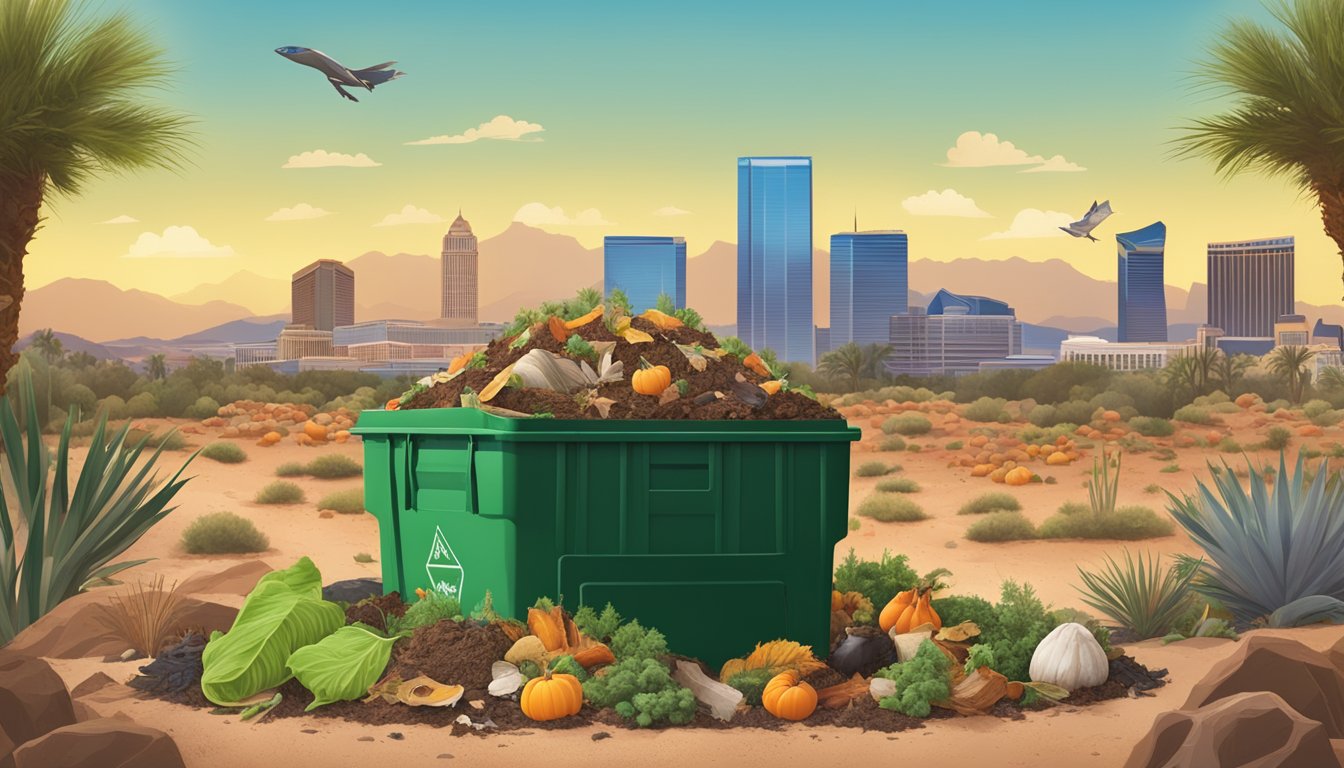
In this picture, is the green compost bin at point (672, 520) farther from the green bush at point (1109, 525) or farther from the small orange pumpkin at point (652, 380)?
the green bush at point (1109, 525)

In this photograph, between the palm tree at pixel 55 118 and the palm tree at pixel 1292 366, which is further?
the palm tree at pixel 1292 366

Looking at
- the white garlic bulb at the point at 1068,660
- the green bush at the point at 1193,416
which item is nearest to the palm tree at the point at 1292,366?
the green bush at the point at 1193,416

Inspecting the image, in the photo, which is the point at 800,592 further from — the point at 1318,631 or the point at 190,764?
the point at 1318,631

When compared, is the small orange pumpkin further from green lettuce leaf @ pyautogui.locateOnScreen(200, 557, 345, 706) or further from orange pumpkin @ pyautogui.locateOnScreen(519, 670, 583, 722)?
green lettuce leaf @ pyautogui.locateOnScreen(200, 557, 345, 706)

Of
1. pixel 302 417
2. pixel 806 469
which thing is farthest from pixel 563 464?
pixel 302 417

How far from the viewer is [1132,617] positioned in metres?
9.20

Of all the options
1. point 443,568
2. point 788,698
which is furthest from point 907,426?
point 788,698

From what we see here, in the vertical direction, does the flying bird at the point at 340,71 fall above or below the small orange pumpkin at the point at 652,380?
above

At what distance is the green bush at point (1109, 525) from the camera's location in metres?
14.1

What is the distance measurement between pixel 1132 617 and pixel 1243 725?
12.6ft

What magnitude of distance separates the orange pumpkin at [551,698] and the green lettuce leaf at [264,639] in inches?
56.5

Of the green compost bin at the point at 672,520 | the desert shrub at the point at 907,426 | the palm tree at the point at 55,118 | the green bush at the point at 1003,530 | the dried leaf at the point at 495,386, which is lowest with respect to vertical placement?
the green bush at the point at 1003,530

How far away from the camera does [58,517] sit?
30.0ft

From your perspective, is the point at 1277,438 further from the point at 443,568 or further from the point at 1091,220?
the point at 443,568
